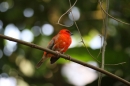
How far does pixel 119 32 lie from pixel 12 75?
296 cm

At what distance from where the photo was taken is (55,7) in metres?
8.40

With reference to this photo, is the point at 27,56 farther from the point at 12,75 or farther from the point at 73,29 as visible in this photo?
the point at 73,29

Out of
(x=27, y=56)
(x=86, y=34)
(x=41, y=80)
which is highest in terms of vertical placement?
(x=86, y=34)

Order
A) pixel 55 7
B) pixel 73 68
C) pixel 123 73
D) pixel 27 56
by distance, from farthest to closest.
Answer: pixel 73 68 < pixel 27 56 < pixel 55 7 < pixel 123 73

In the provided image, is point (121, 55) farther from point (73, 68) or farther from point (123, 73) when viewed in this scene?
point (73, 68)

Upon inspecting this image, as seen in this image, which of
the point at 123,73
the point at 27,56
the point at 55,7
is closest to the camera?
the point at 123,73

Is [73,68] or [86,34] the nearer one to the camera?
[86,34]

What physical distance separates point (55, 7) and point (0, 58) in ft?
5.92

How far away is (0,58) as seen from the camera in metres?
8.51

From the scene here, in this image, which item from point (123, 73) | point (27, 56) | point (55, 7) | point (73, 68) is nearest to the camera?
point (123, 73)

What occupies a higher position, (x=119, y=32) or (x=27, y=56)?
(x=119, y=32)

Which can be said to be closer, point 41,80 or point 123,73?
point 123,73

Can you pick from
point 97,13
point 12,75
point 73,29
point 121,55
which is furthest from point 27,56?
point 121,55

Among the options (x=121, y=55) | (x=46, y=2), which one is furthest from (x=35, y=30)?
(x=121, y=55)
